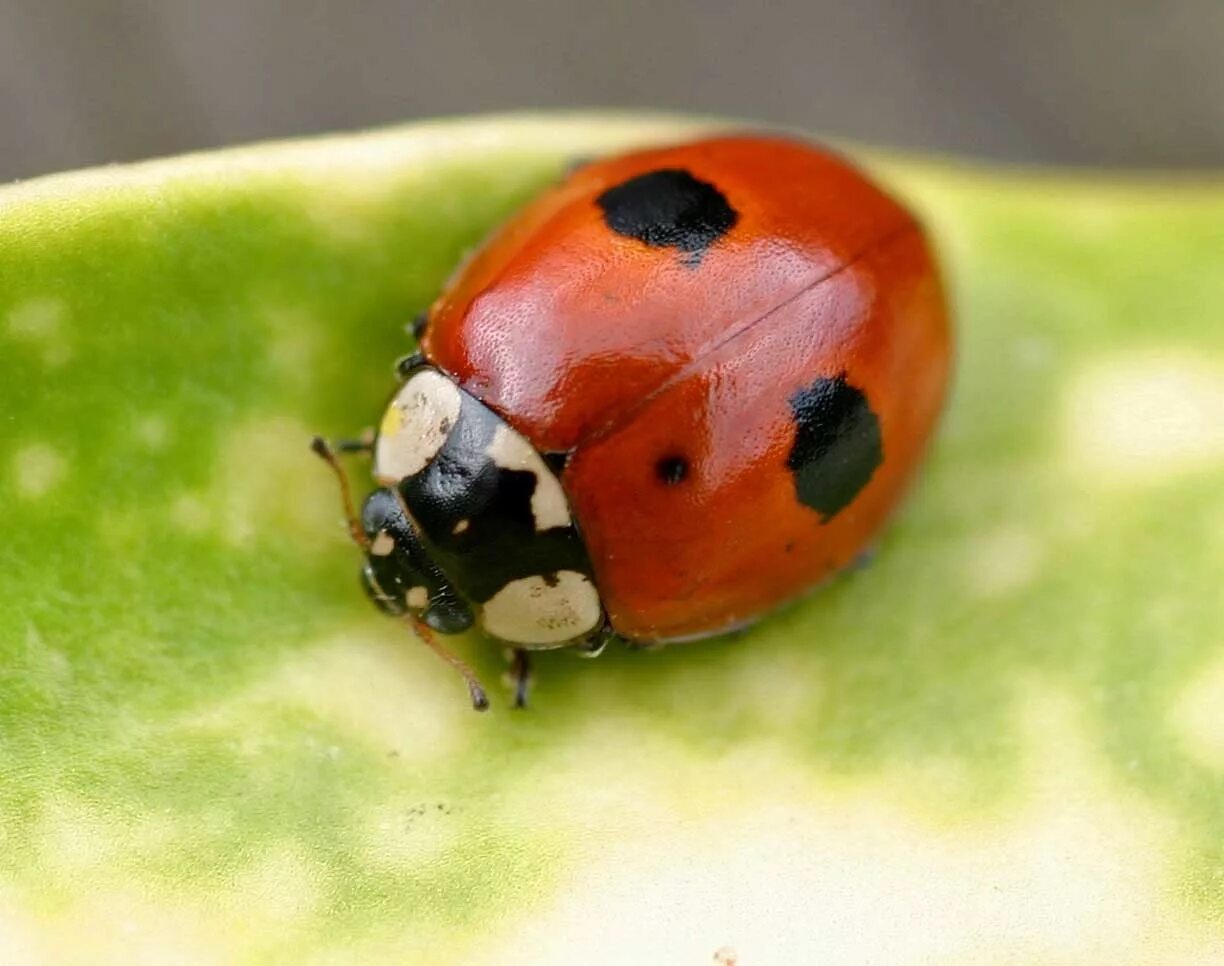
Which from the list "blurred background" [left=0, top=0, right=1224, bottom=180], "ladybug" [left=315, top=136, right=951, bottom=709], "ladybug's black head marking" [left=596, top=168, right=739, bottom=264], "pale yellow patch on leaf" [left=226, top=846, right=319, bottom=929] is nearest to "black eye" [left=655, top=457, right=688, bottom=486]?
"ladybug" [left=315, top=136, right=951, bottom=709]

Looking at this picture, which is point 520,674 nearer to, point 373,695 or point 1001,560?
point 373,695

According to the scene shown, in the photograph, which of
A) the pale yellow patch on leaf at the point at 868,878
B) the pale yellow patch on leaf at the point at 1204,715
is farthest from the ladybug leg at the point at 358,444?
the pale yellow patch on leaf at the point at 1204,715

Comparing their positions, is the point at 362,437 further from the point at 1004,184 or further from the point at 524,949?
the point at 1004,184

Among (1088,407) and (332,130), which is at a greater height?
(332,130)

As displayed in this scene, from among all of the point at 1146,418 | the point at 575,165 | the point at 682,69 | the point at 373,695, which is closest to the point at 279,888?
the point at 373,695

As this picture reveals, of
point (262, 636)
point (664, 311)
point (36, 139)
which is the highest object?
point (36, 139)

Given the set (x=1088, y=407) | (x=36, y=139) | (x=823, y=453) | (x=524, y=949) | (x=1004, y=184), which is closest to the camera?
(x=524, y=949)

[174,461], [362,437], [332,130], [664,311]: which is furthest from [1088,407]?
[332,130]
